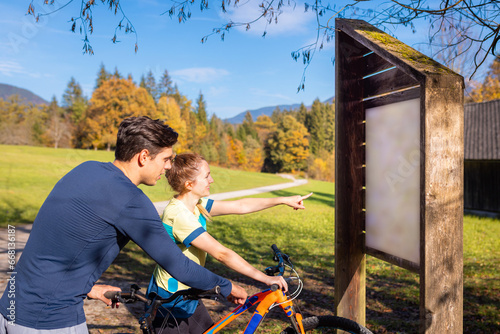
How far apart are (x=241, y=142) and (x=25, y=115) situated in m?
37.1

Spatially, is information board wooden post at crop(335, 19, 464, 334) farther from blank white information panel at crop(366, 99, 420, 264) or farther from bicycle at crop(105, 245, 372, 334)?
bicycle at crop(105, 245, 372, 334)

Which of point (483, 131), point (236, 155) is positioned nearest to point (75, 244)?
point (483, 131)

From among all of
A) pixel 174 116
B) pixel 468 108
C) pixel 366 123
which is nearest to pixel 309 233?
pixel 366 123

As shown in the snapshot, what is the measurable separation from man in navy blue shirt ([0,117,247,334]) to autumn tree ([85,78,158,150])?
44498 millimetres

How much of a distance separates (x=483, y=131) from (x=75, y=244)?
24.2 meters

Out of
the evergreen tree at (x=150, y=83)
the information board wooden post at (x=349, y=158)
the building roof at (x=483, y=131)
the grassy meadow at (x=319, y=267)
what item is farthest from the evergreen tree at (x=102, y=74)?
the information board wooden post at (x=349, y=158)

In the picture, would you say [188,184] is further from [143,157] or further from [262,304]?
[262,304]

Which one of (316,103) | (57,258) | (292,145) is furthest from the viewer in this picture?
(316,103)

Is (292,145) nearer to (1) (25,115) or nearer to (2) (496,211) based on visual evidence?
(1) (25,115)

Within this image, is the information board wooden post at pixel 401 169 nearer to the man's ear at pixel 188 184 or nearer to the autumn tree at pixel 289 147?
the man's ear at pixel 188 184

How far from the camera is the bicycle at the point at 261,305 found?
2221 mm

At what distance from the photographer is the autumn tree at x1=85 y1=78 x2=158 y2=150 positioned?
46116mm

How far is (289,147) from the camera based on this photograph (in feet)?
224

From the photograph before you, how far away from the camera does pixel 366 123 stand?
339cm
